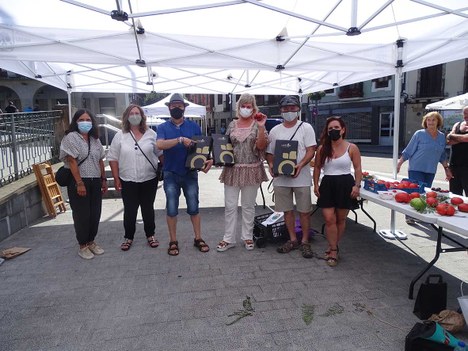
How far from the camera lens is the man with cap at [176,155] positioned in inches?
154

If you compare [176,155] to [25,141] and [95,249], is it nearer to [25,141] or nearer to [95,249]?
[95,249]

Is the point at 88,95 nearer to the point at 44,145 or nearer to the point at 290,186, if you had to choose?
the point at 44,145

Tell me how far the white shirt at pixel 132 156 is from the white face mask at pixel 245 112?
1.09m

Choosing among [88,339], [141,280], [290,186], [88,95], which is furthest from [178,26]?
[88,95]

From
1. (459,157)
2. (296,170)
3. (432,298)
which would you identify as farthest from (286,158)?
(459,157)

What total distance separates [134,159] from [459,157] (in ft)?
14.4

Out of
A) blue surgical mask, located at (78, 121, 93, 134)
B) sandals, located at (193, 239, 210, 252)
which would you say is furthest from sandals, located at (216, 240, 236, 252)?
blue surgical mask, located at (78, 121, 93, 134)

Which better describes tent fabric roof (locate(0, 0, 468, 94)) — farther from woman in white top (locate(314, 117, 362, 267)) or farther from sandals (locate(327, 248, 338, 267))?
sandals (locate(327, 248, 338, 267))

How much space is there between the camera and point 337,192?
12.0 feet

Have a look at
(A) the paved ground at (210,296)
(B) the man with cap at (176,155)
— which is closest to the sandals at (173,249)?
(B) the man with cap at (176,155)

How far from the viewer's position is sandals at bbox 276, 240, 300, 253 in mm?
4218

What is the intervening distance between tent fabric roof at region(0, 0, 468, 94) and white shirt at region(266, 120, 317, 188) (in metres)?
1.24

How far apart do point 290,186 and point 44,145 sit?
5411 millimetres

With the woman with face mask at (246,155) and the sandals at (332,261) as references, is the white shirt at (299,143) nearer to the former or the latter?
the woman with face mask at (246,155)
